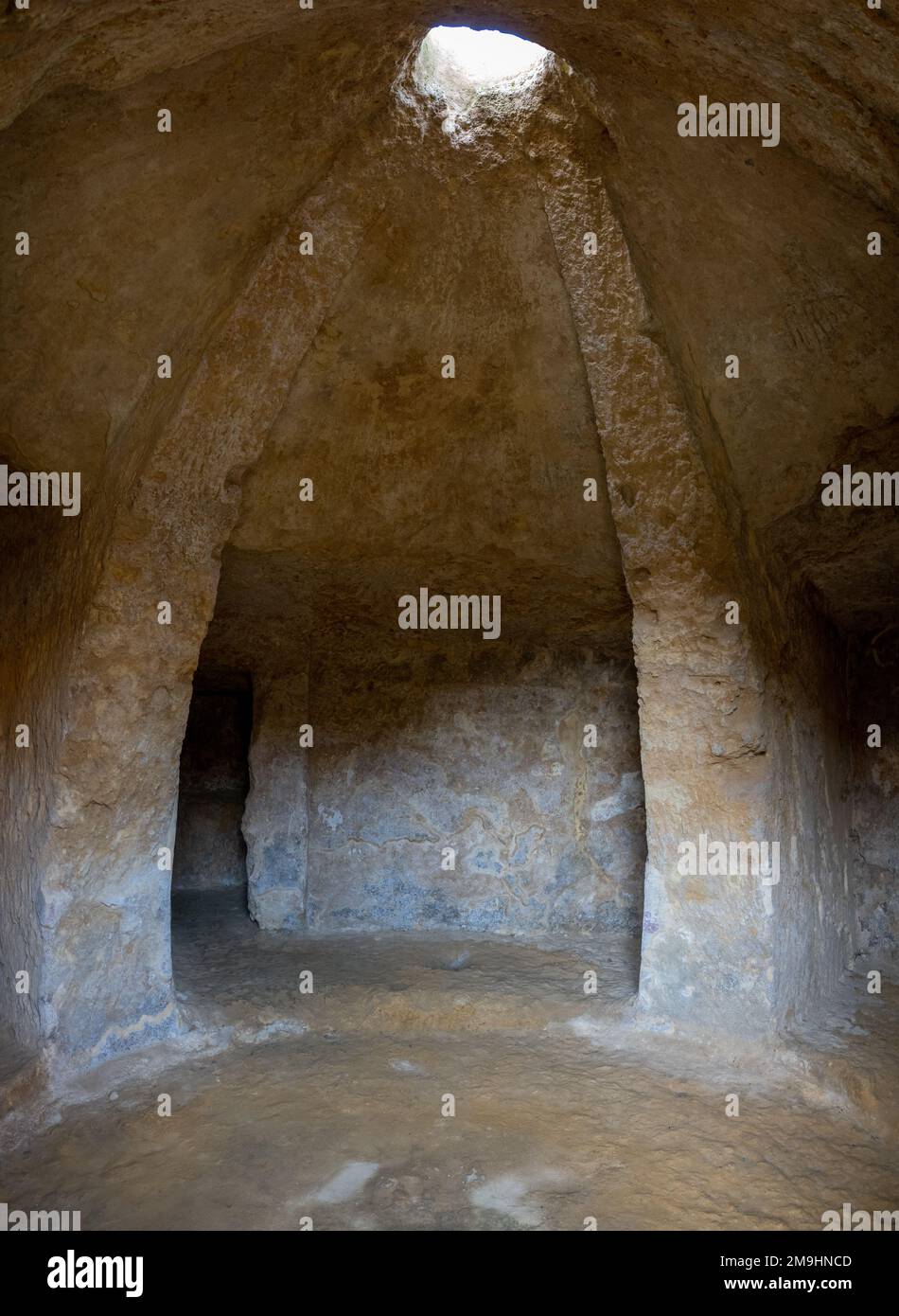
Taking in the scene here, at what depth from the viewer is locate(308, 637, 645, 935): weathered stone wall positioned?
19.8ft

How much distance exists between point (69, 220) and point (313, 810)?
3.98m

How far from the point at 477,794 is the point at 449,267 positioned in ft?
11.1

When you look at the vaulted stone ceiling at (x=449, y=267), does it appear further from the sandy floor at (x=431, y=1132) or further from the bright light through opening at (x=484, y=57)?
the sandy floor at (x=431, y=1132)

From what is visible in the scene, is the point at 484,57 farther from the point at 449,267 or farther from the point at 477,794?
the point at 477,794

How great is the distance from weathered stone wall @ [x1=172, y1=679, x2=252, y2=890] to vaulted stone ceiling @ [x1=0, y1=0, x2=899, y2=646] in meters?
2.57

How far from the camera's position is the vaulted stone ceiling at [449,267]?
278 cm

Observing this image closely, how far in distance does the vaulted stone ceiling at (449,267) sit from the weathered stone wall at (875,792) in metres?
0.41

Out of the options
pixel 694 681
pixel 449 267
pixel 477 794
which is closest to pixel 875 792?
pixel 694 681

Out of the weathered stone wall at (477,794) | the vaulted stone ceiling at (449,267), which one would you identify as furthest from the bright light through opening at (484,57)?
the weathered stone wall at (477,794)

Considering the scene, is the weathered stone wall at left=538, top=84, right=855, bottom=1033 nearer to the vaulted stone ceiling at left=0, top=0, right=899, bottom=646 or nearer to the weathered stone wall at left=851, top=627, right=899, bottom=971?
the vaulted stone ceiling at left=0, top=0, right=899, bottom=646

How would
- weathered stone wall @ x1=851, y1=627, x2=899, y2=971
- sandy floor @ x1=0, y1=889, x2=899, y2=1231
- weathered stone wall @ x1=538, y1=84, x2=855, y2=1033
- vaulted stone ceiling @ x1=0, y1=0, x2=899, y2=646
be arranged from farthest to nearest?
1. weathered stone wall @ x1=851, y1=627, x2=899, y2=971
2. weathered stone wall @ x1=538, y1=84, x2=855, y2=1033
3. sandy floor @ x1=0, y1=889, x2=899, y2=1231
4. vaulted stone ceiling @ x1=0, y1=0, x2=899, y2=646

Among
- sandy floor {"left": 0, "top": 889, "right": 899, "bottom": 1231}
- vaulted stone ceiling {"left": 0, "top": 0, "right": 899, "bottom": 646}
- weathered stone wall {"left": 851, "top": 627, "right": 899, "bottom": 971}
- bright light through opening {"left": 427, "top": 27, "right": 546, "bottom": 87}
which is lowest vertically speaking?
sandy floor {"left": 0, "top": 889, "right": 899, "bottom": 1231}

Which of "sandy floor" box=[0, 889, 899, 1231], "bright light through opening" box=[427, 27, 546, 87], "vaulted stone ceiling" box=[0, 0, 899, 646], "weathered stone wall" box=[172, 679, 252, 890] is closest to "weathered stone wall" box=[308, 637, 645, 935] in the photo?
"vaulted stone ceiling" box=[0, 0, 899, 646]

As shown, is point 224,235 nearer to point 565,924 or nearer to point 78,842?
point 78,842
